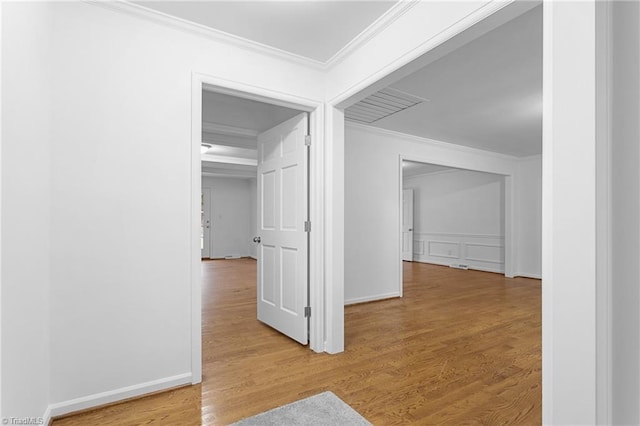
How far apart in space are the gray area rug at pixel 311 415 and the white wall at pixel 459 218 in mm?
6620

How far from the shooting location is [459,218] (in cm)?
819

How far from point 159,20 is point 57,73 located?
730 millimetres

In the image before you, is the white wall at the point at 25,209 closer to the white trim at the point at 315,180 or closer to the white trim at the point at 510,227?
the white trim at the point at 315,180

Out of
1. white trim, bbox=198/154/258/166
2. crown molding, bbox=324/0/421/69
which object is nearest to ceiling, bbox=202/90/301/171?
crown molding, bbox=324/0/421/69

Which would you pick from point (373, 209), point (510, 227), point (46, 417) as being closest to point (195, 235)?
point (46, 417)

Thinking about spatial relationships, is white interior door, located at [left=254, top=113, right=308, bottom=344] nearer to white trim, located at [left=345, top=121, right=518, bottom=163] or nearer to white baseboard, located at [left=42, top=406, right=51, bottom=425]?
white trim, located at [left=345, top=121, right=518, bottom=163]

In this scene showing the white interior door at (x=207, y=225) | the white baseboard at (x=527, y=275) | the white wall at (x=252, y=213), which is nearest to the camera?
the white baseboard at (x=527, y=275)

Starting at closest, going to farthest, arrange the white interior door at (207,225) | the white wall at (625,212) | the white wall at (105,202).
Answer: the white wall at (625,212)
the white wall at (105,202)
the white interior door at (207,225)

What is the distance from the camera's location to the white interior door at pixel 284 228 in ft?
9.68

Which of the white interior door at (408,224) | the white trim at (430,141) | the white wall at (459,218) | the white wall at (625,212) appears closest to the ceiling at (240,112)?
the white trim at (430,141)

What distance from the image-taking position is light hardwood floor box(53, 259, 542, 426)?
1.92 meters

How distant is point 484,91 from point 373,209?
2.06m

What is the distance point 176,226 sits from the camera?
2232mm

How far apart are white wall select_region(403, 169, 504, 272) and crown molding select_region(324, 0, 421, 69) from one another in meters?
6.03
